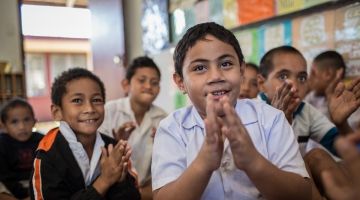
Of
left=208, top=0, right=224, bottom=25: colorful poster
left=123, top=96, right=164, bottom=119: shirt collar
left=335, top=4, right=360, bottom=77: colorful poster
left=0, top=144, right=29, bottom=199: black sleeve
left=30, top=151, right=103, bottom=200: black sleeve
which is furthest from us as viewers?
left=208, top=0, right=224, bottom=25: colorful poster

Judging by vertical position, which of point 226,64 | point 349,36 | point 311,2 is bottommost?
point 226,64

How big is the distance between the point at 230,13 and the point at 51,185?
177 centimetres

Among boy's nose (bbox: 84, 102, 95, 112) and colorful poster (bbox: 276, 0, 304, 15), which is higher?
colorful poster (bbox: 276, 0, 304, 15)

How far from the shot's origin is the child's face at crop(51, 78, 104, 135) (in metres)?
1.30

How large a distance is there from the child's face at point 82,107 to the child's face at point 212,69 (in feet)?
1.80

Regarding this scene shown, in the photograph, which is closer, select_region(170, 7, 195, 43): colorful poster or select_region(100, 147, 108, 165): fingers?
select_region(100, 147, 108, 165): fingers

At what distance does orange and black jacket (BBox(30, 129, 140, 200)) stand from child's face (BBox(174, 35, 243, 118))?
0.52 meters

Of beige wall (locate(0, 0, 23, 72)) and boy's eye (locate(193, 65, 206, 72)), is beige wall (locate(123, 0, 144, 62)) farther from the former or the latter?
boy's eye (locate(193, 65, 206, 72))

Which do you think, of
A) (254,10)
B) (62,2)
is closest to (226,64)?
(254,10)

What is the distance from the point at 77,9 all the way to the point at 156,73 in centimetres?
695

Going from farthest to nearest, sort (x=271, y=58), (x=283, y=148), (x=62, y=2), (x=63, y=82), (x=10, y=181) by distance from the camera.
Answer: (x=62, y=2) < (x=10, y=181) < (x=271, y=58) < (x=63, y=82) < (x=283, y=148)

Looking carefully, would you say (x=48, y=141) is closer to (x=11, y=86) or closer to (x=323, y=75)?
(x=323, y=75)

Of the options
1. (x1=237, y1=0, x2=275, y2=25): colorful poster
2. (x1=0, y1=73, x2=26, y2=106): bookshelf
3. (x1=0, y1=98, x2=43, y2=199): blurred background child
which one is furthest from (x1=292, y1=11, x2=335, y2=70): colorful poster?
(x1=0, y1=73, x2=26, y2=106): bookshelf

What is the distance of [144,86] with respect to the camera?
201cm
